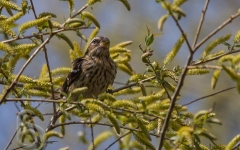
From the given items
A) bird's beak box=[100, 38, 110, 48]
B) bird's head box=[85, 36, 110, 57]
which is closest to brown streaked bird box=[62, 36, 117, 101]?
bird's head box=[85, 36, 110, 57]

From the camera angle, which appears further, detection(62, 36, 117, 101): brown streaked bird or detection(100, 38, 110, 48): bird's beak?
detection(100, 38, 110, 48): bird's beak

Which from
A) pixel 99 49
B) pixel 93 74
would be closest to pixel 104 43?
pixel 99 49

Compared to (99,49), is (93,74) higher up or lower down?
lower down

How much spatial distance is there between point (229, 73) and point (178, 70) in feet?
4.69

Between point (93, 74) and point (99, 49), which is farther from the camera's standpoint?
point (99, 49)

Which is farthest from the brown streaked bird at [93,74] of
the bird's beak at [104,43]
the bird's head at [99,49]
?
→ the bird's beak at [104,43]

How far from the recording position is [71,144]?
11031 millimetres

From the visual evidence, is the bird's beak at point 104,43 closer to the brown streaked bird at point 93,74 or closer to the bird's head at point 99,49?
the bird's head at point 99,49

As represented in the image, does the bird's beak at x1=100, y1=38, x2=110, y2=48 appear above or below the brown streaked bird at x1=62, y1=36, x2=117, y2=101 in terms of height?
above

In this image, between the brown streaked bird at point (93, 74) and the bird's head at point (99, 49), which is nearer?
the brown streaked bird at point (93, 74)

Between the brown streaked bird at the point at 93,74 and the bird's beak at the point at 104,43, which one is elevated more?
the bird's beak at the point at 104,43

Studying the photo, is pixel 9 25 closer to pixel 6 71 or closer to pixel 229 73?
pixel 6 71

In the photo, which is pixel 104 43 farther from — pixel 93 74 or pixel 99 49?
pixel 93 74

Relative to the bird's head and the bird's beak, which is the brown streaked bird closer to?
the bird's head
